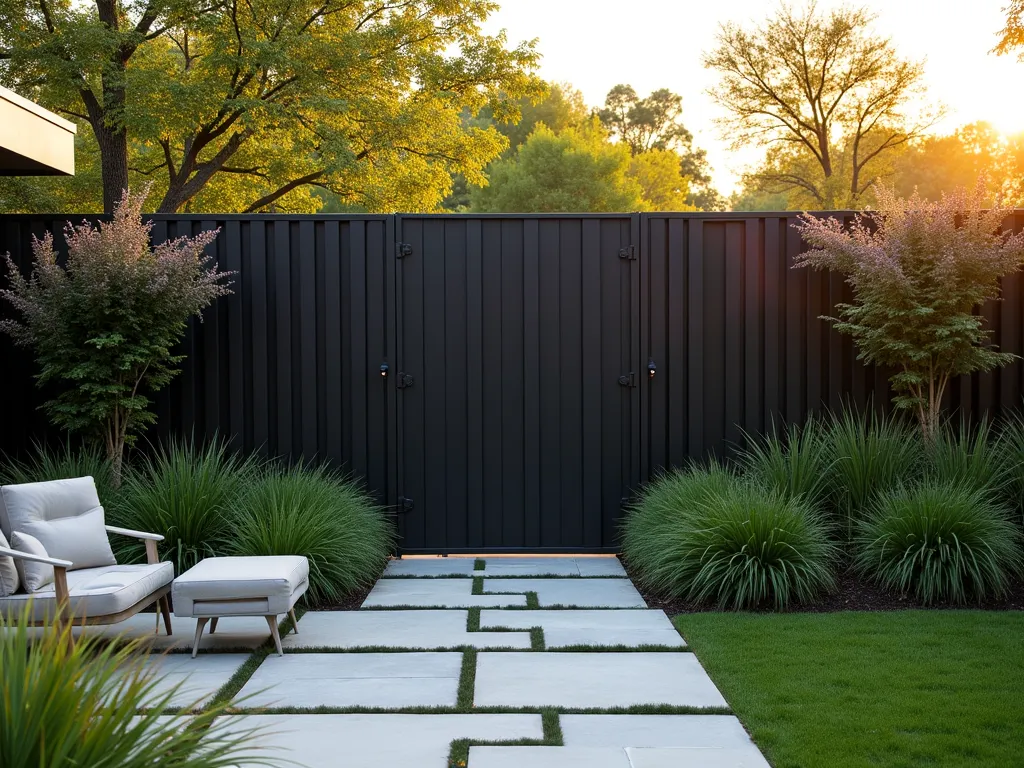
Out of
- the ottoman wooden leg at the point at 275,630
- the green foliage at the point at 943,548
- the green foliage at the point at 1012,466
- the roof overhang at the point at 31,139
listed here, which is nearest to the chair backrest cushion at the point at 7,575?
the ottoman wooden leg at the point at 275,630

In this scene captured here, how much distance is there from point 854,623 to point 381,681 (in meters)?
2.48

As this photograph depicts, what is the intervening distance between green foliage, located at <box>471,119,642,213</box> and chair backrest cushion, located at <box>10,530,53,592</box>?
25.7m

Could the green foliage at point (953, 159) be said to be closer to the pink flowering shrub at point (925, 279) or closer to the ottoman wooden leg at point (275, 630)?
the pink flowering shrub at point (925, 279)

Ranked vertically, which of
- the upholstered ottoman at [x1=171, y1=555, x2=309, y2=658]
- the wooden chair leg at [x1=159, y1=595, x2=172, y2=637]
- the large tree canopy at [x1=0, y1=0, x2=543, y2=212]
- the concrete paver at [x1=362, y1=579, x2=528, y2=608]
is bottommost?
the concrete paver at [x1=362, y1=579, x2=528, y2=608]

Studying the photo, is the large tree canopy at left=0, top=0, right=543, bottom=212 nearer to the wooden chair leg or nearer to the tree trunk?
Answer: the tree trunk

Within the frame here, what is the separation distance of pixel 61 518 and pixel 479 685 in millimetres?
2362

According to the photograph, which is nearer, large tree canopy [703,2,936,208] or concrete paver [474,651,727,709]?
concrete paver [474,651,727,709]

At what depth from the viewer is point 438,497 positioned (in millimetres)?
6945

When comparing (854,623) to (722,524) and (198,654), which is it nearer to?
(722,524)

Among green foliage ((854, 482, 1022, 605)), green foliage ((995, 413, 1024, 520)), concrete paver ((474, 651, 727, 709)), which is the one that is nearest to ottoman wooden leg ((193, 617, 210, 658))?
concrete paver ((474, 651, 727, 709))

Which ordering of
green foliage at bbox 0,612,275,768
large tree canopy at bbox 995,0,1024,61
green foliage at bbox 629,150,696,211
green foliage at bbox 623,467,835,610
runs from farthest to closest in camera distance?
green foliage at bbox 629,150,696,211
large tree canopy at bbox 995,0,1024,61
green foliage at bbox 623,467,835,610
green foliage at bbox 0,612,275,768

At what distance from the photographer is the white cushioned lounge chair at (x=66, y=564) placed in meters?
4.19

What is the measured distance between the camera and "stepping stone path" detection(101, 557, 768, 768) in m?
3.20

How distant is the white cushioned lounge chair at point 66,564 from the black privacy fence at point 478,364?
2.14 metres
